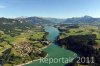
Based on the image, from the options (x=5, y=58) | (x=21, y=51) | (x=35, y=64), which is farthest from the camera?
(x=21, y=51)

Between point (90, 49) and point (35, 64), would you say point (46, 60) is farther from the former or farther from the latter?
point (90, 49)

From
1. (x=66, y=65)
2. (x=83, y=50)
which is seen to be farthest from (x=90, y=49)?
(x=66, y=65)

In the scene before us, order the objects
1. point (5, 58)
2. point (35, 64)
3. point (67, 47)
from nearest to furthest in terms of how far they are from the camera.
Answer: point (35, 64)
point (5, 58)
point (67, 47)

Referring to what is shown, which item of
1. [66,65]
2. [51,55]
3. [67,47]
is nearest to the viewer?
[66,65]

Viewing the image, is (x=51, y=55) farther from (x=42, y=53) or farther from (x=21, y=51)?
(x=21, y=51)

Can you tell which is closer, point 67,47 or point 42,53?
point 42,53

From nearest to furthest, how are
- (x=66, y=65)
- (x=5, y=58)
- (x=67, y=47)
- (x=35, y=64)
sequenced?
(x=66, y=65)
(x=35, y=64)
(x=5, y=58)
(x=67, y=47)

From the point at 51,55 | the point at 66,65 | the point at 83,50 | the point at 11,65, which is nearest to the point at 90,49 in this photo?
the point at 83,50

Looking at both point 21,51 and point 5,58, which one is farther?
point 21,51
